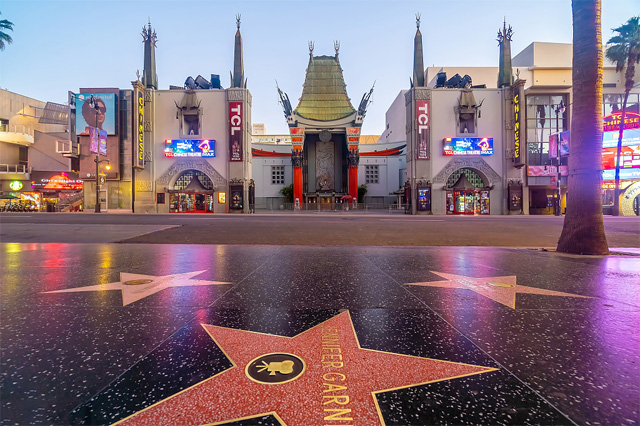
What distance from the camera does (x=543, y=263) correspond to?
5578 mm

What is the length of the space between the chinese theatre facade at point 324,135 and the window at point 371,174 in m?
4.44

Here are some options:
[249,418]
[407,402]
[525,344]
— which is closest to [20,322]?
[249,418]

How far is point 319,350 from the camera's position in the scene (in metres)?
2.08

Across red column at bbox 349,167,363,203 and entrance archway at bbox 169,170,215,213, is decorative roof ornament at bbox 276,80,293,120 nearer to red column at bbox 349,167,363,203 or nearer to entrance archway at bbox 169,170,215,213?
red column at bbox 349,167,363,203

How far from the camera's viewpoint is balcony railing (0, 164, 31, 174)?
40469 mm

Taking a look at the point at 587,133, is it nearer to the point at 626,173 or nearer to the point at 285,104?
the point at 626,173

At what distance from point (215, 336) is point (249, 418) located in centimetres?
108

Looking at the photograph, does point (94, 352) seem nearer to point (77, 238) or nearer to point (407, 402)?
point (407, 402)

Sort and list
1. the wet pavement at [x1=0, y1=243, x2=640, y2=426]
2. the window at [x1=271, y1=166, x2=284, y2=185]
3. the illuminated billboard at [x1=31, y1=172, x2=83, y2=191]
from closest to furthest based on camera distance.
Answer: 1. the wet pavement at [x1=0, y1=243, x2=640, y2=426]
2. the illuminated billboard at [x1=31, y1=172, x2=83, y2=191]
3. the window at [x1=271, y1=166, x2=284, y2=185]

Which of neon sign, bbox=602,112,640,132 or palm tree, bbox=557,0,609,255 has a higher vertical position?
neon sign, bbox=602,112,640,132

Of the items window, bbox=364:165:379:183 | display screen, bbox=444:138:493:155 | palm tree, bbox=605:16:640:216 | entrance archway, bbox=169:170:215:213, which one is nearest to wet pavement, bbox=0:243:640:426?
entrance archway, bbox=169:170:215:213

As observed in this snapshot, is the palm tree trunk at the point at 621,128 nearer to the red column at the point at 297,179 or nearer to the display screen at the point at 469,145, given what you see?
the display screen at the point at 469,145

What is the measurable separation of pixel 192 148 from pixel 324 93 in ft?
70.8

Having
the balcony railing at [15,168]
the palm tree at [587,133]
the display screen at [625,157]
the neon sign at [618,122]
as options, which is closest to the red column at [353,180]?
the neon sign at [618,122]
